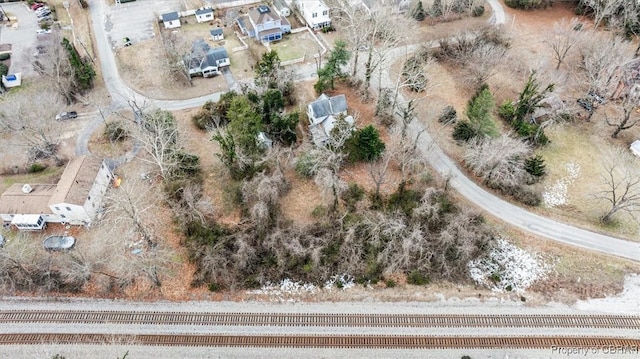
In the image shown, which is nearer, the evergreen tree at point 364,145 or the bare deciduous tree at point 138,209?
the bare deciduous tree at point 138,209

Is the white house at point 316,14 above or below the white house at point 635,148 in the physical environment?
above

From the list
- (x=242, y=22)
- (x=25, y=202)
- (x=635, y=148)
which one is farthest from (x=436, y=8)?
(x=25, y=202)

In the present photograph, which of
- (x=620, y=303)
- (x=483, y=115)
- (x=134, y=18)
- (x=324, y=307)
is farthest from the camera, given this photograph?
(x=134, y=18)

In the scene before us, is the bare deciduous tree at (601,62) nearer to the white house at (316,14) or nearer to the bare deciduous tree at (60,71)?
the white house at (316,14)

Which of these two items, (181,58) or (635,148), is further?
(181,58)

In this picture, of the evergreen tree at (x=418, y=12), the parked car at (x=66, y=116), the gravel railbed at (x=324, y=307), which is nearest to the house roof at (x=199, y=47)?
the parked car at (x=66, y=116)

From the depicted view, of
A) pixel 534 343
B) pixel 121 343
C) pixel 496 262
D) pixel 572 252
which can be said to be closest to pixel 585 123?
pixel 572 252

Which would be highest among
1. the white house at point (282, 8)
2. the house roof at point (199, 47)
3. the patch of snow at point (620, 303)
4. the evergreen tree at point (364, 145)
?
the white house at point (282, 8)

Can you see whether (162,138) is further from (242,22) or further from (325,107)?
(242,22)
